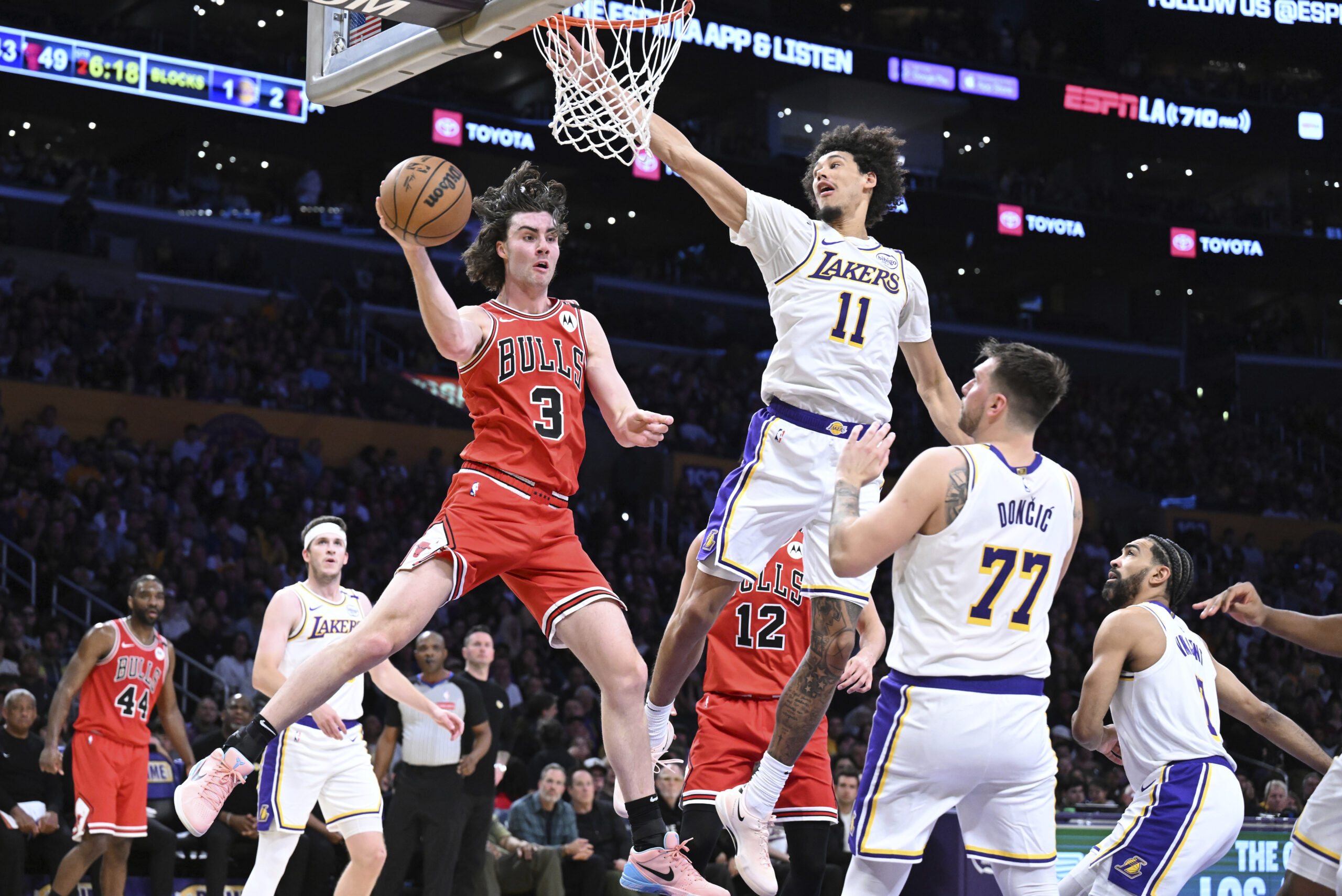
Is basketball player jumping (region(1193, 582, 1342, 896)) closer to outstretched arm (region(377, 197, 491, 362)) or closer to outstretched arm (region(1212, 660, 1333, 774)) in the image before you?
outstretched arm (region(1212, 660, 1333, 774))

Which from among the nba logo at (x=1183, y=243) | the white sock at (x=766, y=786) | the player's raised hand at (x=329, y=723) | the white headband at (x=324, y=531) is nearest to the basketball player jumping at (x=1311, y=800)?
the white sock at (x=766, y=786)

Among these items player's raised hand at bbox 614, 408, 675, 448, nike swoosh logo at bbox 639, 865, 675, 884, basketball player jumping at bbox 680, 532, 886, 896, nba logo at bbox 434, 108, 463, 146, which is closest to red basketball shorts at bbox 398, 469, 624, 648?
player's raised hand at bbox 614, 408, 675, 448

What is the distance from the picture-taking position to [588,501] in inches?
922

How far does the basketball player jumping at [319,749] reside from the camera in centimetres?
814

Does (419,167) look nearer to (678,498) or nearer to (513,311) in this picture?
(513,311)

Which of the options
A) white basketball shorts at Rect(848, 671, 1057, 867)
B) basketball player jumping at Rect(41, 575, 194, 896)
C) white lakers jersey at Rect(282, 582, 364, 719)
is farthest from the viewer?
basketball player jumping at Rect(41, 575, 194, 896)

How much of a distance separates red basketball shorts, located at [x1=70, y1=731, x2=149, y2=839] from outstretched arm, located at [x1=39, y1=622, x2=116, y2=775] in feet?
0.58

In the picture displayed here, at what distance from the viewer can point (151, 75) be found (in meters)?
22.8

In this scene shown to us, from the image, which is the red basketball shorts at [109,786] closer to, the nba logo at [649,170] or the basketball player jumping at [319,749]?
the basketball player jumping at [319,749]

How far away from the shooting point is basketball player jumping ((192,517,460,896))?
814 centimetres

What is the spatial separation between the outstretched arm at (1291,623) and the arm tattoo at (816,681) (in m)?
1.94

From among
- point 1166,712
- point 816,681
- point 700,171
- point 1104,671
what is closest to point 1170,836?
point 1166,712

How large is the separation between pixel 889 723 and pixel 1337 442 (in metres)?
30.7

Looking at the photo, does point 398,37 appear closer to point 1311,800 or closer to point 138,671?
point 1311,800
